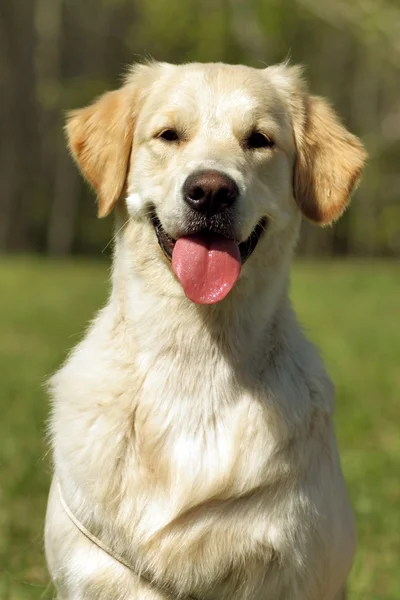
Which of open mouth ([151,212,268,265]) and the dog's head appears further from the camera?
open mouth ([151,212,268,265])

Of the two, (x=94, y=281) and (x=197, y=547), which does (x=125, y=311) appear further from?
(x=94, y=281)

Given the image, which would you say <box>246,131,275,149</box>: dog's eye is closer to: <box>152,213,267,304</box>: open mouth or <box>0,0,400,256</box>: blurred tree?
<box>152,213,267,304</box>: open mouth

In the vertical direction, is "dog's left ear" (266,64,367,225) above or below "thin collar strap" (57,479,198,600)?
above

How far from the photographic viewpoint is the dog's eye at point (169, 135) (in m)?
3.39

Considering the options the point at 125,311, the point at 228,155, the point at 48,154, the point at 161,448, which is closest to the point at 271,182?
the point at 228,155

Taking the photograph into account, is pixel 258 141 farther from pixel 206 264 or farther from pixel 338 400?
pixel 338 400

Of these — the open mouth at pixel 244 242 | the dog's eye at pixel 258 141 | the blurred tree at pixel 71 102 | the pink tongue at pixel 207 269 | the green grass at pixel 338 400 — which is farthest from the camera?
the blurred tree at pixel 71 102

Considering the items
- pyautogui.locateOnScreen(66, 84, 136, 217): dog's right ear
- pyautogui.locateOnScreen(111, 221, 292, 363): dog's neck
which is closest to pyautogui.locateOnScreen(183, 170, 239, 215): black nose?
pyautogui.locateOnScreen(111, 221, 292, 363): dog's neck

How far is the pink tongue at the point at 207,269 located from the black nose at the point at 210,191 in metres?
0.14

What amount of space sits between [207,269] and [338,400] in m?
4.97

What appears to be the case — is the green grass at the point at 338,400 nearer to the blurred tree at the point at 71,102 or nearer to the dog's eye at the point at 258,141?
the dog's eye at the point at 258,141

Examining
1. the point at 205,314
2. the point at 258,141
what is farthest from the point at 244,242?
the point at 258,141

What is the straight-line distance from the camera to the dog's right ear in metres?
3.46

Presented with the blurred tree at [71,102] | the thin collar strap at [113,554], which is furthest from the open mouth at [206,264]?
the blurred tree at [71,102]
